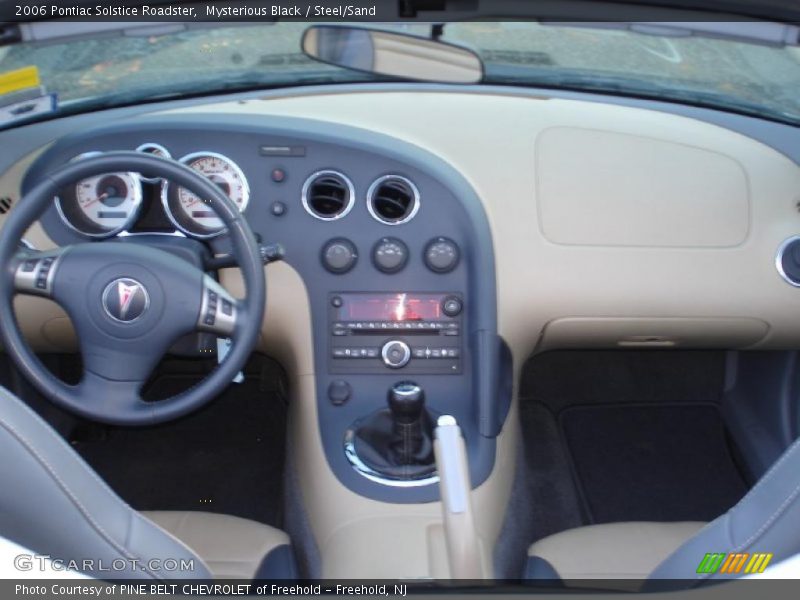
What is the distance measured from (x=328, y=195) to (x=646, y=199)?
2.88 ft

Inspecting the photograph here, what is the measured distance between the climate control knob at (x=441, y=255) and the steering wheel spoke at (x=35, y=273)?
0.95 meters

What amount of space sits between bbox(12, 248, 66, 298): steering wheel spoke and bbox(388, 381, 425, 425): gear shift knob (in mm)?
830

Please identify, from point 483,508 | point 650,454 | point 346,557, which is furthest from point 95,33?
point 650,454

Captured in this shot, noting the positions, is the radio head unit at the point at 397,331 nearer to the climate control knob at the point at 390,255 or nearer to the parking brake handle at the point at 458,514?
the climate control knob at the point at 390,255

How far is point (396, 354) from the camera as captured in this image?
2496mm

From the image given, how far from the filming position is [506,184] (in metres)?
2.51

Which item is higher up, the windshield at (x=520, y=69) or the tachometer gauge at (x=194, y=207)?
the windshield at (x=520, y=69)

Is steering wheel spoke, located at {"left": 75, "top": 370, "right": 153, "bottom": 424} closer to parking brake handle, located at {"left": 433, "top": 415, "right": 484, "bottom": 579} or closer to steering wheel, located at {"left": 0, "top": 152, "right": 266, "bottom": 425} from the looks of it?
steering wheel, located at {"left": 0, "top": 152, "right": 266, "bottom": 425}

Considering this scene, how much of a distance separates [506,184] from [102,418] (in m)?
1.22

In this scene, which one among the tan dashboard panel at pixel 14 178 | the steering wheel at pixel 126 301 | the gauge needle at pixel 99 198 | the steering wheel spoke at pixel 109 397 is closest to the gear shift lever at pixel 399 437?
the steering wheel at pixel 126 301

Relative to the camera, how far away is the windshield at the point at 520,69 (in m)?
2.51

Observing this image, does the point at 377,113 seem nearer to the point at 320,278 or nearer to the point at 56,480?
the point at 320,278

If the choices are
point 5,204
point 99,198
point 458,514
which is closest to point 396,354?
point 99,198

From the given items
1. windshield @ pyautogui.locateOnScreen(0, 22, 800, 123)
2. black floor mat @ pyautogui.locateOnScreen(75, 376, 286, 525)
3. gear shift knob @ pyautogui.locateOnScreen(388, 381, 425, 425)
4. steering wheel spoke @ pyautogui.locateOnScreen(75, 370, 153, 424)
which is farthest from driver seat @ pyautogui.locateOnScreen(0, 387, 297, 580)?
black floor mat @ pyautogui.locateOnScreen(75, 376, 286, 525)
